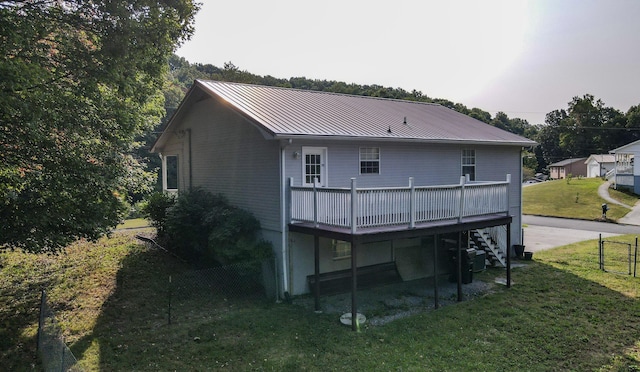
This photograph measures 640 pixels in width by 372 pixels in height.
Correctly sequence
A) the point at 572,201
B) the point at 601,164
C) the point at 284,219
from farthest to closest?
the point at 601,164 → the point at 572,201 → the point at 284,219

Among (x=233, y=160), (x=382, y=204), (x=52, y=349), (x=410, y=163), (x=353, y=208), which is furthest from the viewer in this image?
(x=410, y=163)

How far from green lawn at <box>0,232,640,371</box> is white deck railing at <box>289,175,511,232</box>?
7.95 feet

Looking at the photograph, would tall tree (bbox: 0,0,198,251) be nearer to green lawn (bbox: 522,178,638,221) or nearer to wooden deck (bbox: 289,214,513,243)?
wooden deck (bbox: 289,214,513,243)

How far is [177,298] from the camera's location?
35.9 feet

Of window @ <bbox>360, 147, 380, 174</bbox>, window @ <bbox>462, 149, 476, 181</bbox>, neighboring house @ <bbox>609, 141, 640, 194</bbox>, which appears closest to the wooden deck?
window @ <bbox>360, 147, 380, 174</bbox>

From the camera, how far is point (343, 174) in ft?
40.6

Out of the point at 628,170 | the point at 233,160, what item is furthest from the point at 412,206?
the point at 628,170

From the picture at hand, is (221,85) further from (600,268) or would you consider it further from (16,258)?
(600,268)

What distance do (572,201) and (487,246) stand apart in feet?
90.1

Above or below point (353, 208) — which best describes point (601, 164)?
above

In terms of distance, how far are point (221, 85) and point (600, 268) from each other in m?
15.6

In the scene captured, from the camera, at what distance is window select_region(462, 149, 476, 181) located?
51.8 feet

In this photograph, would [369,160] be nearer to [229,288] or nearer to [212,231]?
[212,231]

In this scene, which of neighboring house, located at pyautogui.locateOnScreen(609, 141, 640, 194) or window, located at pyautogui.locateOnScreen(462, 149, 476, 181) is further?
neighboring house, located at pyautogui.locateOnScreen(609, 141, 640, 194)
